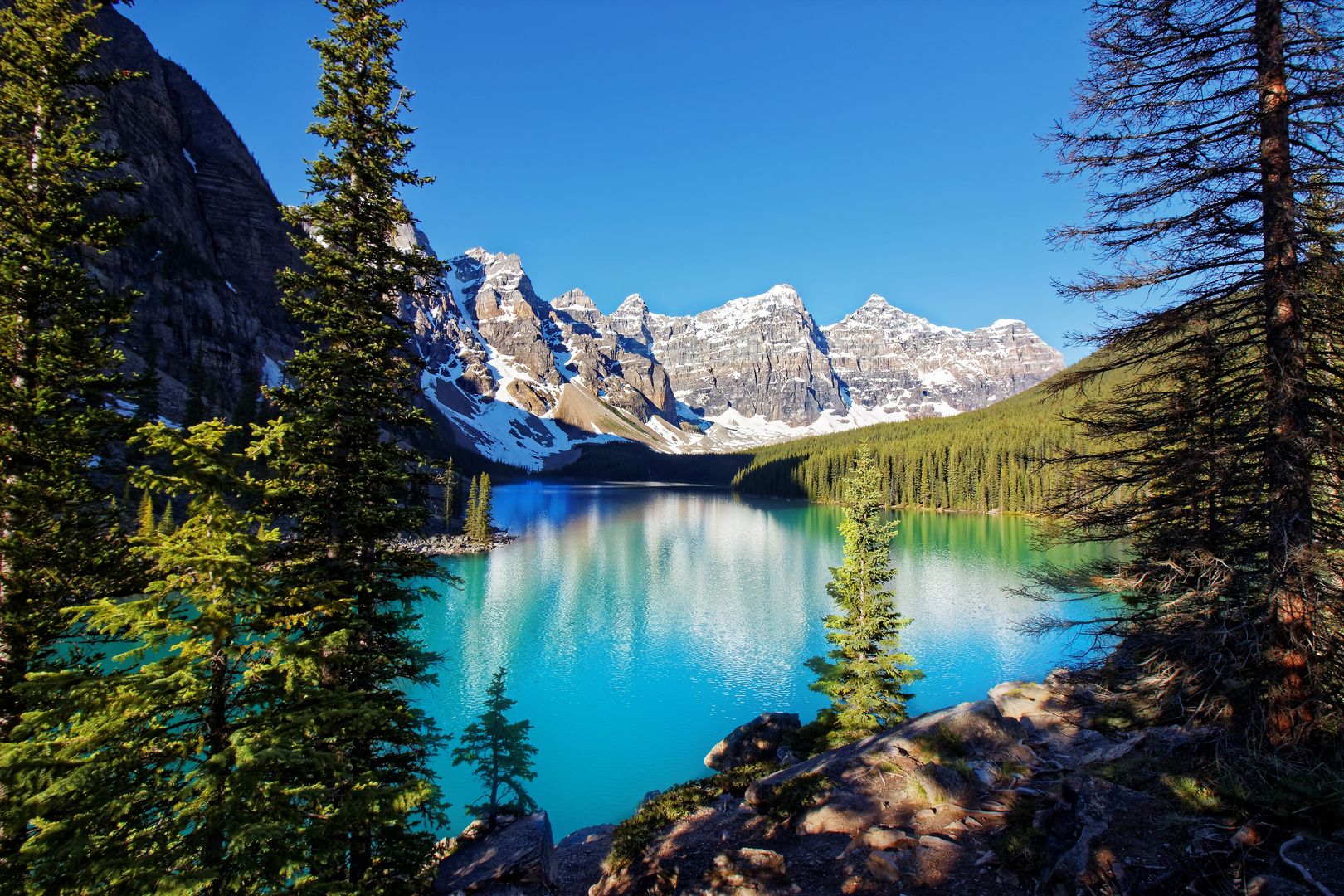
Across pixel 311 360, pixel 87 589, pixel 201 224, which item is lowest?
pixel 87 589

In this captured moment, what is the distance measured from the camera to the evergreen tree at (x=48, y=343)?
7188 millimetres

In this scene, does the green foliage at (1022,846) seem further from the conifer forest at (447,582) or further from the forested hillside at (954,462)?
the forested hillside at (954,462)

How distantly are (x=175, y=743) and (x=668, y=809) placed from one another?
32.2 ft

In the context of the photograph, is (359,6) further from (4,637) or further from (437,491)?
(437,491)

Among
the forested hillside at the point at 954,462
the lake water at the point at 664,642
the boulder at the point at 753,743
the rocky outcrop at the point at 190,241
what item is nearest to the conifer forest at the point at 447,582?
the lake water at the point at 664,642

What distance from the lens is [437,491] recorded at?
293ft

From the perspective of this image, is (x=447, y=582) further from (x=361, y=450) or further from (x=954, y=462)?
(x=954, y=462)

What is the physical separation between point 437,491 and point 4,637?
88.5 metres

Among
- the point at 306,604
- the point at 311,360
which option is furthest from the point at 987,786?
the point at 311,360

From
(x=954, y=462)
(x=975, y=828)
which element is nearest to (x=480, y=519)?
(x=975, y=828)

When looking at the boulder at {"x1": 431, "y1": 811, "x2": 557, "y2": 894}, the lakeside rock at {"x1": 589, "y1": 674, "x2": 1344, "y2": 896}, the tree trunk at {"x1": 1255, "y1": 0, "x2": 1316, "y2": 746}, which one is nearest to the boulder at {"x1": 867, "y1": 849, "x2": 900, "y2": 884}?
the lakeside rock at {"x1": 589, "y1": 674, "x2": 1344, "y2": 896}

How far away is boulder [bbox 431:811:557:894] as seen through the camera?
9883 mm

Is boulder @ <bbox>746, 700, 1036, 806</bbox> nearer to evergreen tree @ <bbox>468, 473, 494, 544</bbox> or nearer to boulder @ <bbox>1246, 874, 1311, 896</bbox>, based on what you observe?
boulder @ <bbox>1246, 874, 1311, 896</bbox>

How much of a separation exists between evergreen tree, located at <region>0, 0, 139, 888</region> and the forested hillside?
70.5m
